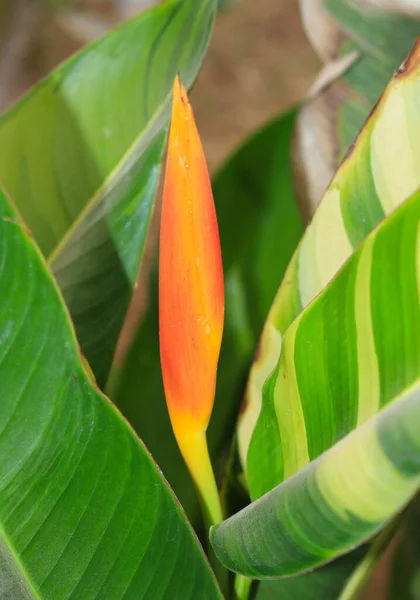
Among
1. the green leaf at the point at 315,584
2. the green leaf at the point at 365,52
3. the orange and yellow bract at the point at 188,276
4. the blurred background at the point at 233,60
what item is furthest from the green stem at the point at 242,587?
the blurred background at the point at 233,60

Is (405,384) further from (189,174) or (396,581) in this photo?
(396,581)

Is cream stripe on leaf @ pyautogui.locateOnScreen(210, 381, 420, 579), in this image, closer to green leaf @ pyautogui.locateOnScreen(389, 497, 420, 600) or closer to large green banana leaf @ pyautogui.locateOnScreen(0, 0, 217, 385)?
large green banana leaf @ pyautogui.locateOnScreen(0, 0, 217, 385)

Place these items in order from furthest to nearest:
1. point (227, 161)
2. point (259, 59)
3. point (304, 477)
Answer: point (259, 59), point (227, 161), point (304, 477)

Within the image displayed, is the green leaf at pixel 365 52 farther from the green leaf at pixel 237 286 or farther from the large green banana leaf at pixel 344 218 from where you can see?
the large green banana leaf at pixel 344 218

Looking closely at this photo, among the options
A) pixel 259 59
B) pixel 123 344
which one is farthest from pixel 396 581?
pixel 259 59

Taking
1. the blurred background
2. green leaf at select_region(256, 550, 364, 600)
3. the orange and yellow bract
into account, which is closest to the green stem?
green leaf at select_region(256, 550, 364, 600)

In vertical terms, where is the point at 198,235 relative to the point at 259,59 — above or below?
below
